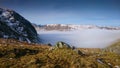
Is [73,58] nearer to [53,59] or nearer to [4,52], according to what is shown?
[53,59]

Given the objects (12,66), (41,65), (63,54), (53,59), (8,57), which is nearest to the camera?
(12,66)

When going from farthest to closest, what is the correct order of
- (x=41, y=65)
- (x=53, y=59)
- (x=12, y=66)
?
(x=53, y=59)
(x=41, y=65)
(x=12, y=66)

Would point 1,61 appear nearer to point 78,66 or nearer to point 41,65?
point 41,65

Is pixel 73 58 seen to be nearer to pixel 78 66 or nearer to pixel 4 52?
pixel 78 66

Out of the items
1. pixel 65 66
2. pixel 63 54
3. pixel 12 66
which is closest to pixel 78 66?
pixel 65 66

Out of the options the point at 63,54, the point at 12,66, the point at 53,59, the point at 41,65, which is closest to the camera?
the point at 12,66

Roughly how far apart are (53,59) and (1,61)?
2658 cm

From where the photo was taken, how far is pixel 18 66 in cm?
8869

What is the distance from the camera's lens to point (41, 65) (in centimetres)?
9375

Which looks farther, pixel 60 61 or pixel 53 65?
pixel 60 61

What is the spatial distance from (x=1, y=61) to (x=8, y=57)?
10766 millimetres

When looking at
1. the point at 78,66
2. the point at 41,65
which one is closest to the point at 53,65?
the point at 41,65

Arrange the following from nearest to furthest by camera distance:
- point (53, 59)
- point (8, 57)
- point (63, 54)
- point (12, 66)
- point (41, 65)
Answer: point (12, 66) < point (41, 65) < point (8, 57) < point (53, 59) < point (63, 54)

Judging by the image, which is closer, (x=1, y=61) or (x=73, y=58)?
(x=1, y=61)
